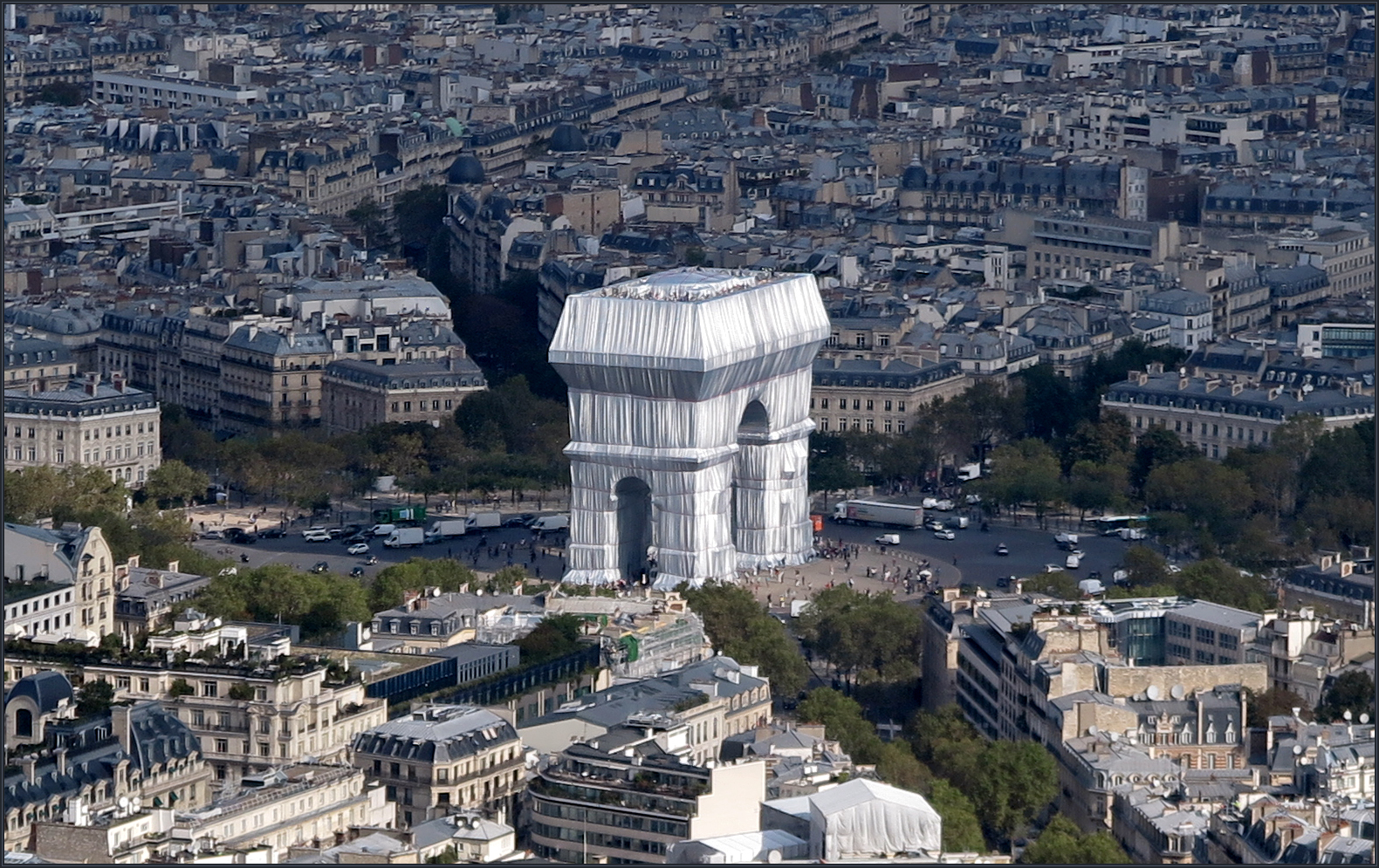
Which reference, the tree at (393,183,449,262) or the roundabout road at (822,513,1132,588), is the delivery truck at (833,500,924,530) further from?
the tree at (393,183,449,262)

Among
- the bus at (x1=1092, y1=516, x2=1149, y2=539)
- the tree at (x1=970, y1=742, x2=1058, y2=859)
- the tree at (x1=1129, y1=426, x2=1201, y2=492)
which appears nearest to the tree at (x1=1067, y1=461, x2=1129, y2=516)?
the tree at (x1=1129, y1=426, x2=1201, y2=492)

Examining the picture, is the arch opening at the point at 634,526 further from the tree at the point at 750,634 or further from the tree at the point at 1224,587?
the tree at the point at 1224,587

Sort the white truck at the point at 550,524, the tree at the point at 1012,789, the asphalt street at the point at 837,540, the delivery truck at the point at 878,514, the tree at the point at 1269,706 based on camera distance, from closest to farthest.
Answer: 1. the tree at the point at 1012,789
2. the tree at the point at 1269,706
3. the asphalt street at the point at 837,540
4. the white truck at the point at 550,524
5. the delivery truck at the point at 878,514

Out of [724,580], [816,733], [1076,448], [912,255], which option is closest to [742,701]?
[816,733]

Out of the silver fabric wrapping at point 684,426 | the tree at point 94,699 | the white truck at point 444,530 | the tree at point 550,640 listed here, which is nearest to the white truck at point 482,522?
the white truck at point 444,530

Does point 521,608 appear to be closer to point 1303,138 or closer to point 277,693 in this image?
point 277,693

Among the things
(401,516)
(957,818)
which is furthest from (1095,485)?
(957,818)
